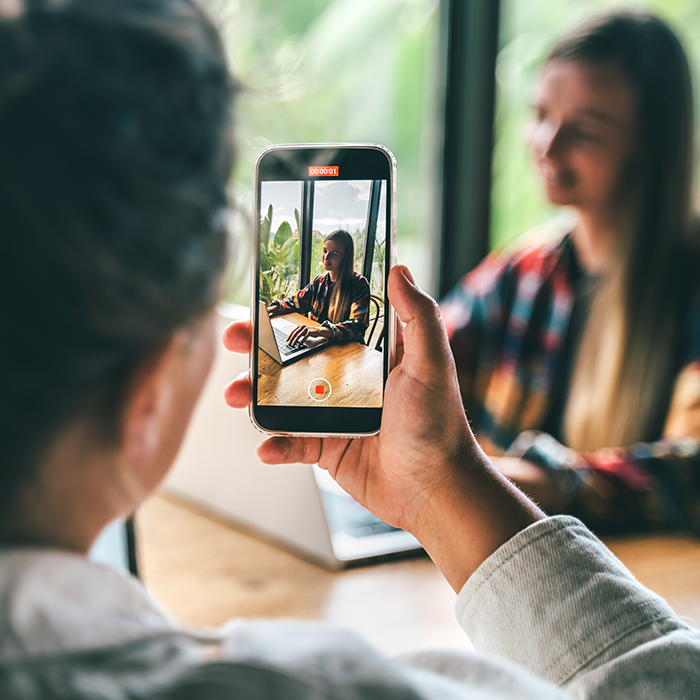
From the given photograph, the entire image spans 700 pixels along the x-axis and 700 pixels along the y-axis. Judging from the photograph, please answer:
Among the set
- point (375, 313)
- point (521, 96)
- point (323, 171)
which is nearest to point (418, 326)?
point (375, 313)

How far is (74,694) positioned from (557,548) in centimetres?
30

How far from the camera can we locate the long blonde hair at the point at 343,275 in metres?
0.50

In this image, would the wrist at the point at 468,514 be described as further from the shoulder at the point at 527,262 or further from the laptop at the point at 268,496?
the shoulder at the point at 527,262

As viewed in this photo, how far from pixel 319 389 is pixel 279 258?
11 cm

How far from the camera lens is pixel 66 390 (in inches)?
8.9

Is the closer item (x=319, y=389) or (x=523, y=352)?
(x=319, y=389)

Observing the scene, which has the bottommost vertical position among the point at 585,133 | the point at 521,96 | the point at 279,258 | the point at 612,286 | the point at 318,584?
the point at 318,584

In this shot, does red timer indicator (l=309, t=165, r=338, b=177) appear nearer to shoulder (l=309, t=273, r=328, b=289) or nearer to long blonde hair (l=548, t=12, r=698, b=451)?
shoulder (l=309, t=273, r=328, b=289)

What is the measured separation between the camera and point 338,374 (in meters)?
0.51

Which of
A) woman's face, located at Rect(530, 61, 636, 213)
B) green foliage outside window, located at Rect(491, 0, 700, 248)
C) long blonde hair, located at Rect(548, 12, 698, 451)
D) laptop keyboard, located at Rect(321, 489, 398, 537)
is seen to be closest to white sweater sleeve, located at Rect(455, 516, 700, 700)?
laptop keyboard, located at Rect(321, 489, 398, 537)

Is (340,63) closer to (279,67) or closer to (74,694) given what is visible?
(279,67)

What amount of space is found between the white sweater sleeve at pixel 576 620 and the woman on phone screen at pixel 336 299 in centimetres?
20

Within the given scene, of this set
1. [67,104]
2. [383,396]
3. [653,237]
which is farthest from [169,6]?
[653,237]

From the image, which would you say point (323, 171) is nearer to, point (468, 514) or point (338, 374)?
point (338, 374)
